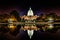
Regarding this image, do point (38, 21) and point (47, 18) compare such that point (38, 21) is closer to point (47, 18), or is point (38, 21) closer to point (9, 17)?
point (47, 18)

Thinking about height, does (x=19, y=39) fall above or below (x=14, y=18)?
below

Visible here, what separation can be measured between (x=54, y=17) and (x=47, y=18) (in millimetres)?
2166

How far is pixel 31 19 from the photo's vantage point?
A: 52.7 m

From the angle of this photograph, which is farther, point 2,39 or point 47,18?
point 47,18

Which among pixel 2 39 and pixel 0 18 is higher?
pixel 0 18

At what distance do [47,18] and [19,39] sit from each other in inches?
1479

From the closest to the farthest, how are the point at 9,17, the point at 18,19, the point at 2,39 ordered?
the point at 2,39
the point at 18,19
the point at 9,17

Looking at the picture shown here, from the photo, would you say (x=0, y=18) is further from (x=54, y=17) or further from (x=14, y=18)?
(x=54, y=17)

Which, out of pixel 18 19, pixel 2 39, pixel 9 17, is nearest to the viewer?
pixel 2 39

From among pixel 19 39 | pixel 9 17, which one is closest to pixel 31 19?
pixel 9 17

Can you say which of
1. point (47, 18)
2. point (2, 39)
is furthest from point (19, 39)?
point (47, 18)

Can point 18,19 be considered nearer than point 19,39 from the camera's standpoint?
No

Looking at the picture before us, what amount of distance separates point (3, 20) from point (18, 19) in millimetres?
6548

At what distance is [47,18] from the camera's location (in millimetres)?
51531
